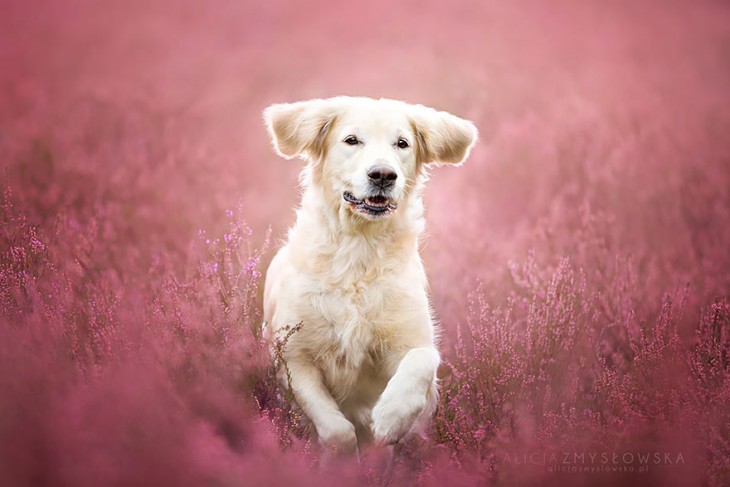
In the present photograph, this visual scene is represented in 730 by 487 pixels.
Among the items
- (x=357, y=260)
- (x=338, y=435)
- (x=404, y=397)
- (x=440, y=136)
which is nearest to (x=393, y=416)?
(x=404, y=397)

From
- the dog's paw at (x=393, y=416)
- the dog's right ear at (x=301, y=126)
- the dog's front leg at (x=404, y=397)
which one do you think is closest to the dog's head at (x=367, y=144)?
the dog's right ear at (x=301, y=126)

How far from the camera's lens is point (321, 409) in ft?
10.4

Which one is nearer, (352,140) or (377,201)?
(377,201)

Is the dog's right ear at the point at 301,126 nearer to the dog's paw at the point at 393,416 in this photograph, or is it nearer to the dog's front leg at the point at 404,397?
the dog's front leg at the point at 404,397

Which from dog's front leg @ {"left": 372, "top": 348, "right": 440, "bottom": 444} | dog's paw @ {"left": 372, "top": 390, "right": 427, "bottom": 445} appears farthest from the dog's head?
dog's paw @ {"left": 372, "top": 390, "right": 427, "bottom": 445}

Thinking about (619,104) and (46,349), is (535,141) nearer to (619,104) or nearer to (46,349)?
(619,104)

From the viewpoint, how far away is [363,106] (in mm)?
3664

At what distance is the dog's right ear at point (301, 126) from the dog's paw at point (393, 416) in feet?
4.47

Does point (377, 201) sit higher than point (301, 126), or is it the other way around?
point (301, 126)

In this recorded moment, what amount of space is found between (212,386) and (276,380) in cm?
54

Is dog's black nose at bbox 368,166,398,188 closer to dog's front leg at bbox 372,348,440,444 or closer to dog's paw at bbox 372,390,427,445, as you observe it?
dog's front leg at bbox 372,348,440,444

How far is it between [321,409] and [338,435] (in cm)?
15

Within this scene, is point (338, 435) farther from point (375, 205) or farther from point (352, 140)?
Answer: point (352, 140)

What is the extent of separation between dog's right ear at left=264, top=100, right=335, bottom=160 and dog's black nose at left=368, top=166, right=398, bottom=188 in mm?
541
